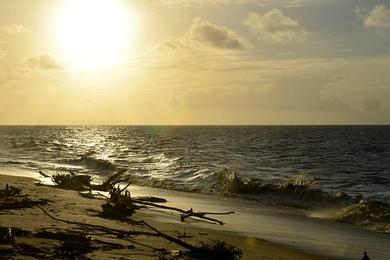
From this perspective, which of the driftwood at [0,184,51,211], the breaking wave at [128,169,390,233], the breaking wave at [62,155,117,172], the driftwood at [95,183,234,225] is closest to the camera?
the driftwood at [0,184,51,211]

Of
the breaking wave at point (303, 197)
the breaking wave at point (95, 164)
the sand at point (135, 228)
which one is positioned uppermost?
the sand at point (135, 228)

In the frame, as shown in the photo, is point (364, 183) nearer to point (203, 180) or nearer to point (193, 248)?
point (203, 180)

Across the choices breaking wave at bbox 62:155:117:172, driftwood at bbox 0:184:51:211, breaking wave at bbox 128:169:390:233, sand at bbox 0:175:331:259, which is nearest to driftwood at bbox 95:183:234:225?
sand at bbox 0:175:331:259

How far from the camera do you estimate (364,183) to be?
2970cm

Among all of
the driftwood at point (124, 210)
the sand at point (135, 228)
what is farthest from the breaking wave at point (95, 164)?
the sand at point (135, 228)

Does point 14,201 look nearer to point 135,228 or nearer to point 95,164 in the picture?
point 135,228

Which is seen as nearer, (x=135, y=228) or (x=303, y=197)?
(x=135, y=228)

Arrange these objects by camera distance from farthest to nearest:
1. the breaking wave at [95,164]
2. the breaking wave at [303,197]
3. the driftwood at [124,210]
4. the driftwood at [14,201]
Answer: the breaking wave at [95,164] < the breaking wave at [303,197] < the driftwood at [124,210] < the driftwood at [14,201]

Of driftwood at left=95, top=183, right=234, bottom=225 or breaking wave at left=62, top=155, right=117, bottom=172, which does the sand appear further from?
breaking wave at left=62, top=155, right=117, bottom=172

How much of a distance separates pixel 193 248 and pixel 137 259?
1217 mm

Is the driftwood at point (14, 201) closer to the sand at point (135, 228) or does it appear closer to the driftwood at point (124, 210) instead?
the sand at point (135, 228)

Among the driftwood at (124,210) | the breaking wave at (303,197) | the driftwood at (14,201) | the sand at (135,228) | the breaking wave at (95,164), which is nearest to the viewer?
the sand at (135,228)

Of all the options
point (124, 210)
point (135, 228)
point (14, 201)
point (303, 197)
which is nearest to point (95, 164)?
point (303, 197)

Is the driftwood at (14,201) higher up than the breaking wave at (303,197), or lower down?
higher up
